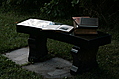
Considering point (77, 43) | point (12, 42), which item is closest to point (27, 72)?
point (77, 43)

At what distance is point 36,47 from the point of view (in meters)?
5.25

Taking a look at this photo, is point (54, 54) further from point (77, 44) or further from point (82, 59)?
point (77, 44)

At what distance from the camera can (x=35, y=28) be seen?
193 inches

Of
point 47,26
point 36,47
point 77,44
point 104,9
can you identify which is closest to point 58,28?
point 47,26

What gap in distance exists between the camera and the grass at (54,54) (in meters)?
4.66

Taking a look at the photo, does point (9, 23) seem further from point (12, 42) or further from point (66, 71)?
point (66, 71)

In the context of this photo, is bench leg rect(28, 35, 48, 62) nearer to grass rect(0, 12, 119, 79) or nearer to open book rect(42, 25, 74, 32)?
grass rect(0, 12, 119, 79)

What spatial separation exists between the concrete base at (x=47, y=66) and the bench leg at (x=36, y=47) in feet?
0.46

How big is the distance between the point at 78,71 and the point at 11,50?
6.49 feet

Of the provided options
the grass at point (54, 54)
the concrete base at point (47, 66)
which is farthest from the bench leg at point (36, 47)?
the grass at point (54, 54)

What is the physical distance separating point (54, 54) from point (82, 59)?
127cm

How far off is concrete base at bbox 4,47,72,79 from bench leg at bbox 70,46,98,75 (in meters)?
0.20

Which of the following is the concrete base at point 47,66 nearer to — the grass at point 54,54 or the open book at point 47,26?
the grass at point 54,54

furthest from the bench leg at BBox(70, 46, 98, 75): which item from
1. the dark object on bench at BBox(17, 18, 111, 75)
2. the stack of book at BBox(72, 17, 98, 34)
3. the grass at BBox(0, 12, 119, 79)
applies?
the stack of book at BBox(72, 17, 98, 34)
